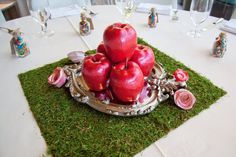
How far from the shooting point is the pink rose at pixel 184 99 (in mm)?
553

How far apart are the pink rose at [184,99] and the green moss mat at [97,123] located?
0.02 metres

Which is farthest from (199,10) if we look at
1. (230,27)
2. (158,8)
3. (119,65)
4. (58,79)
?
(58,79)

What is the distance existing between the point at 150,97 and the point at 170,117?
9cm

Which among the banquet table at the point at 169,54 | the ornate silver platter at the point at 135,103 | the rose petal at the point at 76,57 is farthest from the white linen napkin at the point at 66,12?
the ornate silver platter at the point at 135,103

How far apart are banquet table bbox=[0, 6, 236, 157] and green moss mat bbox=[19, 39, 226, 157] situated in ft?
0.07

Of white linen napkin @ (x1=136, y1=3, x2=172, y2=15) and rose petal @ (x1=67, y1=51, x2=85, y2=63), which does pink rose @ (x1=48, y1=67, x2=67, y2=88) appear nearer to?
rose petal @ (x1=67, y1=51, x2=85, y2=63)

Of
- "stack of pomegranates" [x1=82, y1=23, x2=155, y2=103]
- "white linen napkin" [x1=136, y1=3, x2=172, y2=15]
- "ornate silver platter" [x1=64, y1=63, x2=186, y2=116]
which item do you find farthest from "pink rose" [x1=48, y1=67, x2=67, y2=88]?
"white linen napkin" [x1=136, y1=3, x2=172, y2=15]

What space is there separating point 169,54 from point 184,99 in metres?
0.32

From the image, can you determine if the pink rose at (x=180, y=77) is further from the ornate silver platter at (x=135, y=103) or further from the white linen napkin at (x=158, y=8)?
the white linen napkin at (x=158, y=8)

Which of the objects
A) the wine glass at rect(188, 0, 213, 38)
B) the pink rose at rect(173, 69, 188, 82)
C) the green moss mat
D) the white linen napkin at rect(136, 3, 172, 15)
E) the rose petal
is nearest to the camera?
the green moss mat

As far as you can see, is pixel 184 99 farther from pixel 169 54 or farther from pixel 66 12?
pixel 66 12

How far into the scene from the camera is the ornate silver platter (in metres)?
0.54

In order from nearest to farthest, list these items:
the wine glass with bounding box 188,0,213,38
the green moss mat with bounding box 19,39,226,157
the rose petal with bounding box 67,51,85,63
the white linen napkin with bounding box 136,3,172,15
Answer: the green moss mat with bounding box 19,39,226,157
the rose petal with bounding box 67,51,85,63
the wine glass with bounding box 188,0,213,38
the white linen napkin with bounding box 136,3,172,15

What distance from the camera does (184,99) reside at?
562 millimetres
